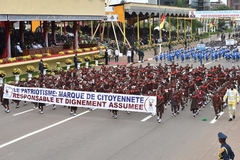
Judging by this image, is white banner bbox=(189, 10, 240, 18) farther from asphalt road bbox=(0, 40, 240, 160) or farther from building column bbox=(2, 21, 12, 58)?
asphalt road bbox=(0, 40, 240, 160)

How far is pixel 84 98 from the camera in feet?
62.1

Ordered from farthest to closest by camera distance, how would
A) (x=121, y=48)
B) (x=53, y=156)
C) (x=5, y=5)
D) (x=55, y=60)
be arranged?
(x=121, y=48), (x=55, y=60), (x=5, y=5), (x=53, y=156)

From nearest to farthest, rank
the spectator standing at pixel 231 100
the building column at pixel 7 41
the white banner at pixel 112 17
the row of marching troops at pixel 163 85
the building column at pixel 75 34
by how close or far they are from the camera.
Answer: the spectator standing at pixel 231 100, the row of marching troops at pixel 163 85, the building column at pixel 7 41, the building column at pixel 75 34, the white banner at pixel 112 17

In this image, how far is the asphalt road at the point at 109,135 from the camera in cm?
1305

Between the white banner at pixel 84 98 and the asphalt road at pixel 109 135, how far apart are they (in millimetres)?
486

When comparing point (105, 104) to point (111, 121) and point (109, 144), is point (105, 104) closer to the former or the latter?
point (111, 121)

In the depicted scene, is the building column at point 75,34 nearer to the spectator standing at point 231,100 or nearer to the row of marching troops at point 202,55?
the row of marching troops at point 202,55

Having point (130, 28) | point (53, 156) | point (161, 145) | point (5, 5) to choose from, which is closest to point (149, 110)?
point (161, 145)

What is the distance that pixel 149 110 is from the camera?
17.5 metres

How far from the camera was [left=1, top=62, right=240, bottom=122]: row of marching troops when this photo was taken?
18.0m

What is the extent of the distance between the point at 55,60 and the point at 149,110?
19583mm

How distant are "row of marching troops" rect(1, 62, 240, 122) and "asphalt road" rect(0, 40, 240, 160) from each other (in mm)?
604

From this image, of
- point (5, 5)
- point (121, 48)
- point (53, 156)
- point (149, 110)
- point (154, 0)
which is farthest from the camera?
point (154, 0)

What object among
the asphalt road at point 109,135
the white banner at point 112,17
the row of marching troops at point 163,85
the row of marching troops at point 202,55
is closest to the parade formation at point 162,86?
the row of marching troops at point 163,85
